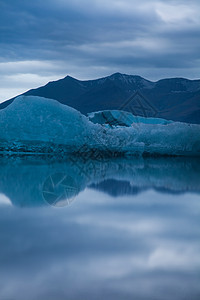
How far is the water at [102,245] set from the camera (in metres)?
1.06

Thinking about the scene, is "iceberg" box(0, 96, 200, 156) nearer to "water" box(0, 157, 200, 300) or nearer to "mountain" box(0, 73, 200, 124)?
"water" box(0, 157, 200, 300)

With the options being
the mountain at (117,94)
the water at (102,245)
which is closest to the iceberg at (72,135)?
the water at (102,245)

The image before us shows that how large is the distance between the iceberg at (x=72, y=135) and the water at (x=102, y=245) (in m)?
2.73

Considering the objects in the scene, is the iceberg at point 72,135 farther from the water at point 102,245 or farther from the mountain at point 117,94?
the mountain at point 117,94

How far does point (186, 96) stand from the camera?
27.2 m

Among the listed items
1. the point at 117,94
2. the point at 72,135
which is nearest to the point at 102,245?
the point at 72,135

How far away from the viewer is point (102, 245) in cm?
143

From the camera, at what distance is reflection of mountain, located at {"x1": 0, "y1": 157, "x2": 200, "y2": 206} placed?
2484 mm

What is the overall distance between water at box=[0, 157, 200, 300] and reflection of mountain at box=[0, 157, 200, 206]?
0.05 ft

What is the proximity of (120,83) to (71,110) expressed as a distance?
22200 millimetres

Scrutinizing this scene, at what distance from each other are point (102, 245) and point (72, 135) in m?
4.20

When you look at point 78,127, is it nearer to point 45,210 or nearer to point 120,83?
point 45,210

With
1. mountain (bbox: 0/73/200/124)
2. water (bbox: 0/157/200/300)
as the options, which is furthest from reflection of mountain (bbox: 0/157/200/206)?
mountain (bbox: 0/73/200/124)

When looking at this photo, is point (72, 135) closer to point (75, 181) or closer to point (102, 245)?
point (75, 181)
